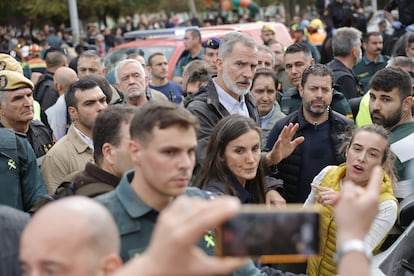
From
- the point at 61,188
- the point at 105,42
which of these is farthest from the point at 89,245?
the point at 105,42

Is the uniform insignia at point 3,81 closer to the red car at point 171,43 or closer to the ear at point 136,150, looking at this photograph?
the ear at point 136,150

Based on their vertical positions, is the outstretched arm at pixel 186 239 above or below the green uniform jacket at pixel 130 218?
above

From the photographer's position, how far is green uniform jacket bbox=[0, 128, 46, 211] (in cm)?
507

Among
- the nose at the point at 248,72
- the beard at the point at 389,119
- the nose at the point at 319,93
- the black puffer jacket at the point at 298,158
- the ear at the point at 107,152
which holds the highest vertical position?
the nose at the point at 248,72

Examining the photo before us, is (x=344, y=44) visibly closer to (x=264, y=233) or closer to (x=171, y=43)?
(x=171, y=43)

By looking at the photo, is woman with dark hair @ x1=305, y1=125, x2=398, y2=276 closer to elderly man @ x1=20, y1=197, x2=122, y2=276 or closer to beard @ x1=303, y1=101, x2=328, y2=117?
beard @ x1=303, y1=101, x2=328, y2=117

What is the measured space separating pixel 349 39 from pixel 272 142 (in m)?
3.39

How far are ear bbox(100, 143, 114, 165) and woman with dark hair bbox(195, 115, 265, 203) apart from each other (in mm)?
670

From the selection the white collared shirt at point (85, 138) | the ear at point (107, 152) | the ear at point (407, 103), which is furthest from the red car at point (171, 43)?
the ear at point (107, 152)

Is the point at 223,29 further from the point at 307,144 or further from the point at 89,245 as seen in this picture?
the point at 89,245

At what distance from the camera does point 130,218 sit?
3191 mm

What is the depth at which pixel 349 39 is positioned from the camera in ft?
30.4

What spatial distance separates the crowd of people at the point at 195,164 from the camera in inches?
93.6

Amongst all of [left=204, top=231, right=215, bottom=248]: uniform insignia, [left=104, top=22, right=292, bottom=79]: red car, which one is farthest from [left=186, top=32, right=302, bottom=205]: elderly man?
[left=104, top=22, right=292, bottom=79]: red car
